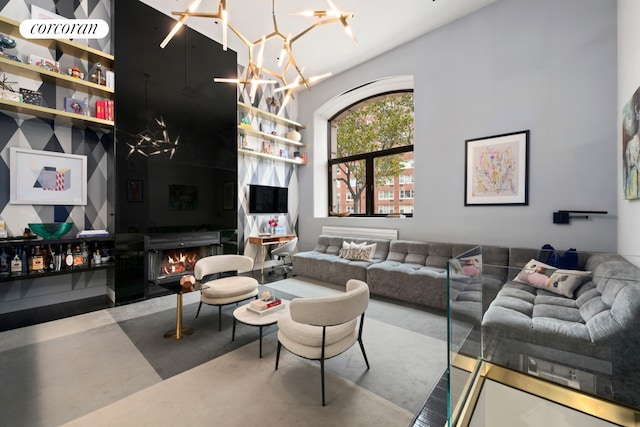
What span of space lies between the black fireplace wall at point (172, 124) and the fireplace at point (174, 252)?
0.15 meters

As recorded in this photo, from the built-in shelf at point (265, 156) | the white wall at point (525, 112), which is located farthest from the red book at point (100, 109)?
the white wall at point (525, 112)

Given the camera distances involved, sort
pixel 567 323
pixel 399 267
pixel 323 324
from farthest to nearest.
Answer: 1. pixel 399 267
2. pixel 567 323
3. pixel 323 324

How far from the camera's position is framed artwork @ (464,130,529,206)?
141 inches

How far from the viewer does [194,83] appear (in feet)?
14.7

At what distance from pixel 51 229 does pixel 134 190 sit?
0.97 metres

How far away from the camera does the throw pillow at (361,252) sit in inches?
176

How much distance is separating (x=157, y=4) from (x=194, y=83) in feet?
3.54

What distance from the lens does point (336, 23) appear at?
4.26 m

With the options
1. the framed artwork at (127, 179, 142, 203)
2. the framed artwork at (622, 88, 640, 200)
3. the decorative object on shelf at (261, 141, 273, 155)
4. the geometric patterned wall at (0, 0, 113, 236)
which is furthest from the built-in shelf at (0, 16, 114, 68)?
the framed artwork at (622, 88, 640, 200)

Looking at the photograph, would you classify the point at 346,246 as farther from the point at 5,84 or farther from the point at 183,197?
the point at 5,84

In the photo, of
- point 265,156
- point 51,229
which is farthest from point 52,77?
point 265,156

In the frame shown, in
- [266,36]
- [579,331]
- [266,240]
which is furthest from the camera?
[266,240]

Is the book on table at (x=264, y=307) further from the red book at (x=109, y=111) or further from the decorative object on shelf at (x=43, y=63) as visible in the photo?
the decorative object on shelf at (x=43, y=63)

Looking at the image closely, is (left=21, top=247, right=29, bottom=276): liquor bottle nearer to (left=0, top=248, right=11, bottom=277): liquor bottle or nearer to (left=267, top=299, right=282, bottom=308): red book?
(left=0, top=248, right=11, bottom=277): liquor bottle
